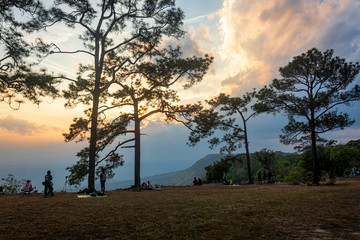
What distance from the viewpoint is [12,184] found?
655 inches

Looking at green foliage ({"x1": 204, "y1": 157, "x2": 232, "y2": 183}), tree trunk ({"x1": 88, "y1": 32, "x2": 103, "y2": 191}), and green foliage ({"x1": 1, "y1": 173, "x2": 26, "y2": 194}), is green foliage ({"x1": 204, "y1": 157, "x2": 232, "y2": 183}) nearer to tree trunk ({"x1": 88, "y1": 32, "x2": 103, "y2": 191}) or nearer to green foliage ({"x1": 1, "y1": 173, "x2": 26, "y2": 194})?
tree trunk ({"x1": 88, "y1": 32, "x2": 103, "y2": 191})

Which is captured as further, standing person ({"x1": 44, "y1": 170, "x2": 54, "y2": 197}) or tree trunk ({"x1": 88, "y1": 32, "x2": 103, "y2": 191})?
tree trunk ({"x1": 88, "y1": 32, "x2": 103, "y2": 191})

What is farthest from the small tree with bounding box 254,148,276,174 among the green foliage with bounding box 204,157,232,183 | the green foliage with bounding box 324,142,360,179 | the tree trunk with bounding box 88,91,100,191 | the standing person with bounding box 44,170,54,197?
the standing person with bounding box 44,170,54,197

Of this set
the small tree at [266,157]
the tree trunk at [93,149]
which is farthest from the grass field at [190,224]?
the small tree at [266,157]

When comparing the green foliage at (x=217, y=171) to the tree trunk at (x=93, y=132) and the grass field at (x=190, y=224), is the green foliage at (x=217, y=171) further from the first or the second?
the grass field at (x=190, y=224)

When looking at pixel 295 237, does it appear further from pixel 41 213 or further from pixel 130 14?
pixel 130 14

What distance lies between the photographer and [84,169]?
62.8 feet

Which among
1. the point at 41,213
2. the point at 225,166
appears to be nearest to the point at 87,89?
the point at 41,213

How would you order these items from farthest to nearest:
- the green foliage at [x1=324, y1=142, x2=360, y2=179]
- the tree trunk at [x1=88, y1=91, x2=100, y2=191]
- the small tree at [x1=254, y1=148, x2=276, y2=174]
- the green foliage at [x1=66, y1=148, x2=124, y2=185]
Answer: the small tree at [x1=254, y1=148, x2=276, y2=174] → the green foliage at [x1=324, y1=142, x2=360, y2=179] → the green foliage at [x1=66, y1=148, x2=124, y2=185] → the tree trunk at [x1=88, y1=91, x2=100, y2=191]

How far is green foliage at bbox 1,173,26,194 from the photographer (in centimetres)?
1639

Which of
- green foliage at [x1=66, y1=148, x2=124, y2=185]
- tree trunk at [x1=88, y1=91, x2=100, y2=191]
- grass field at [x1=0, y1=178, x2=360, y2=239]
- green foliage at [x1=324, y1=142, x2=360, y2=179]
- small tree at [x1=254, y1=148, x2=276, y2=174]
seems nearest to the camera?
grass field at [x1=0, y1=178, x2=360, y2=239]

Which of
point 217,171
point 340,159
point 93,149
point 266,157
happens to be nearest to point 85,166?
point 93,149

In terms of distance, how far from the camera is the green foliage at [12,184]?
16.4 meters

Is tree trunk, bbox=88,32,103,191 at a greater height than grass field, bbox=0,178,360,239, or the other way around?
tree trunk, bbox=88,32,103,191
